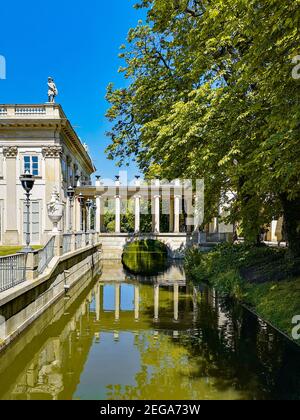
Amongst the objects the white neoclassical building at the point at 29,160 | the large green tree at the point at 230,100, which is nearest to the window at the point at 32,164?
the white neoclassical building at the point at 29,160

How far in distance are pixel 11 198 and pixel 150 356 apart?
26.4 meters

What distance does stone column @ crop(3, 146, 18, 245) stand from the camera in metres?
31.5

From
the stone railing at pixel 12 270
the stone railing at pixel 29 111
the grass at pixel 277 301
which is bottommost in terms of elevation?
the grass at pixel 277 301

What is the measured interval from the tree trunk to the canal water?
3347 mm

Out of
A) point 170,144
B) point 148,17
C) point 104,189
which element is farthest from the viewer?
point 104,189

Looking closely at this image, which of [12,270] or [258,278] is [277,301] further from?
[12,270]

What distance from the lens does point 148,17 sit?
15.1 m

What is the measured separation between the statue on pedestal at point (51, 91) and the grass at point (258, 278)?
19.1 meters

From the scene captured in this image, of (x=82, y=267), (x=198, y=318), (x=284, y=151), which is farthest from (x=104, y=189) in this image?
(x=284, y=151)

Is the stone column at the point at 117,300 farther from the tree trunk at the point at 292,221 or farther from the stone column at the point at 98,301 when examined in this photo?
the tree trunk at the point at 292,221

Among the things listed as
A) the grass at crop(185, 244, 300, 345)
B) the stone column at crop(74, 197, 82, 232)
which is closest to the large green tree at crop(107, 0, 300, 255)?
the grass at crop(185, 244, 300, 345)

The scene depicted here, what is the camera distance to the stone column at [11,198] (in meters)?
31.5

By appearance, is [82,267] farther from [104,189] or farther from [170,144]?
[104,189]
